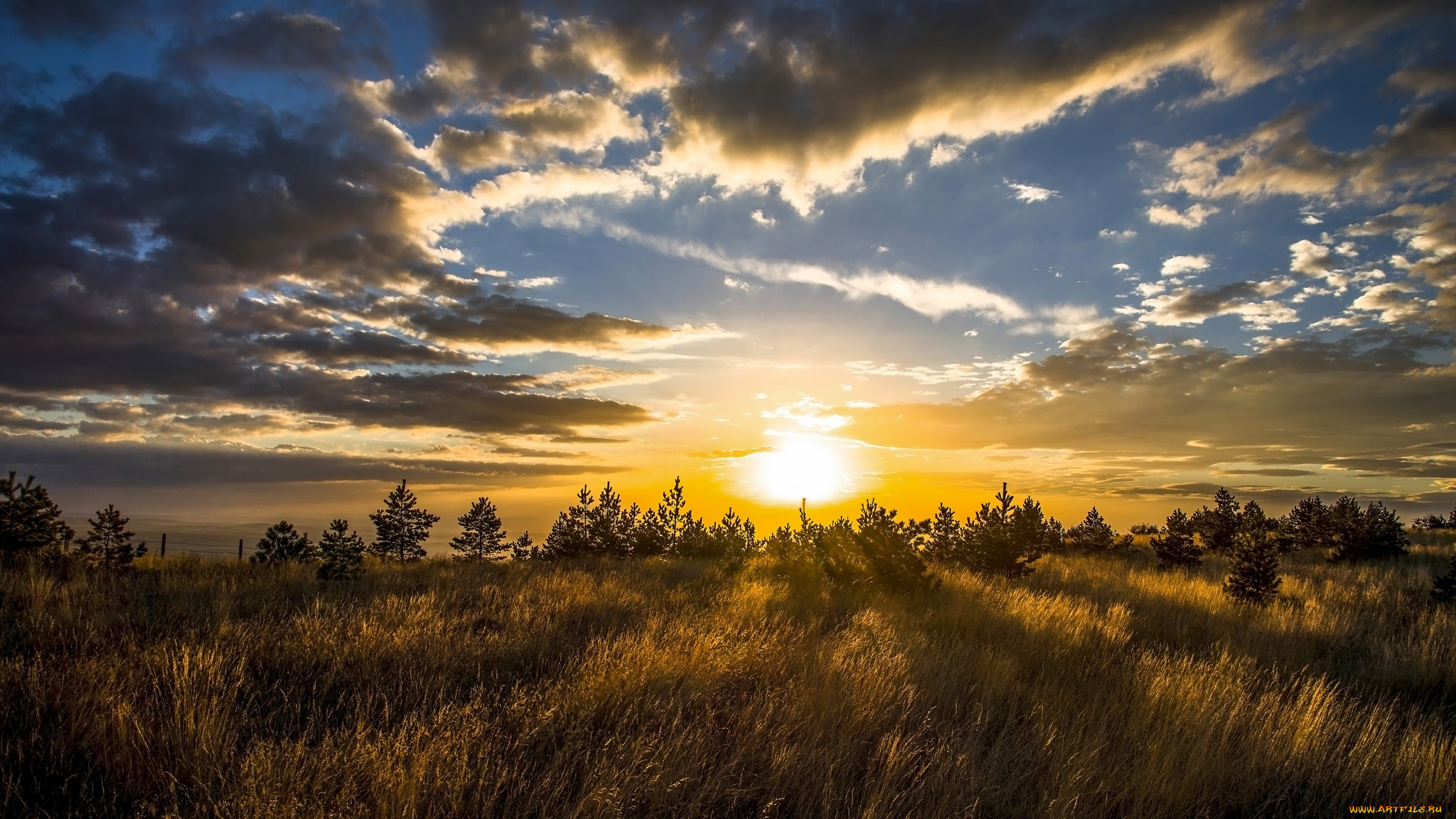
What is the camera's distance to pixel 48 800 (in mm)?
3594

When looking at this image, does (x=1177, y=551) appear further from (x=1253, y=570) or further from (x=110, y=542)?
(x=110, y=542)

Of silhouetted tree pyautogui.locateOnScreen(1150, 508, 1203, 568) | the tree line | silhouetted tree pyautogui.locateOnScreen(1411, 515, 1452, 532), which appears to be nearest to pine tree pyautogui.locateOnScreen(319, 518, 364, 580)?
the tree line

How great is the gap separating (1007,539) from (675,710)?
1279 centimetres

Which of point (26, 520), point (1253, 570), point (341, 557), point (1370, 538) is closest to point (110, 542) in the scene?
point (26, 520)

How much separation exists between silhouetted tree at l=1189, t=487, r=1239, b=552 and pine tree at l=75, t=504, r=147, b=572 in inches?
1328

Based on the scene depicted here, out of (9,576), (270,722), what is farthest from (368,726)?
(9,576)

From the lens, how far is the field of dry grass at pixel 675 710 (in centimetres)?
385

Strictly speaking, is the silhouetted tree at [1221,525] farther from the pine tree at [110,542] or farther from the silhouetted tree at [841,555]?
the pine tree at [110,542]

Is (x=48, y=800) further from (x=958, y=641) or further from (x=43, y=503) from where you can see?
(x=43, y=503)

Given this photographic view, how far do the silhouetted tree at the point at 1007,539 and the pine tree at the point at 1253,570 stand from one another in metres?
3.82

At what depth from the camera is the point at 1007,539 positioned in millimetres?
15453

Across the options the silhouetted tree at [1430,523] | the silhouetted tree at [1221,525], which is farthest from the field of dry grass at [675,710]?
the silhouetted tree at [1430,523]

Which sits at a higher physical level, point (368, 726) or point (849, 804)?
point (368, 726)

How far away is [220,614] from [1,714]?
148 inches
